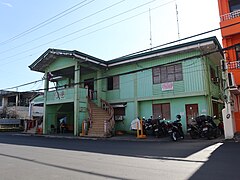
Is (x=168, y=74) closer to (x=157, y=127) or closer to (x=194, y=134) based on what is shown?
(x=157, y=127)

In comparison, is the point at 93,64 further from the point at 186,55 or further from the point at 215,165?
the point at 215,165

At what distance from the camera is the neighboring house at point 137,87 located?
15.3 metres

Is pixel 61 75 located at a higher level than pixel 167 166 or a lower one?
higher

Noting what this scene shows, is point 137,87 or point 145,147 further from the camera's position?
point 137,87

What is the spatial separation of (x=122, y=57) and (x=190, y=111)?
691cm

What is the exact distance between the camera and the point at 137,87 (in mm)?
17938

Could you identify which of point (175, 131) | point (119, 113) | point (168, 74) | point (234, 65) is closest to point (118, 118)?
point (119, 113)

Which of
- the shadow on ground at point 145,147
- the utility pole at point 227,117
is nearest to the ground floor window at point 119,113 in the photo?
the shadow on ground at point 145,147

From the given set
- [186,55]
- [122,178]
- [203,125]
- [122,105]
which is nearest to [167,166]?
[122,178]

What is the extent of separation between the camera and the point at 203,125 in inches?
483

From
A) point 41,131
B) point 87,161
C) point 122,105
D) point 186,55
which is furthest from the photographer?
point 41,131

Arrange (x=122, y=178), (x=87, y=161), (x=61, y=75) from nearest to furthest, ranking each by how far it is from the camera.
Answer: (x=122, y=178) → (x=87, y=161) → (x=61, y=75)

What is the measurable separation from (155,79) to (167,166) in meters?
11.7

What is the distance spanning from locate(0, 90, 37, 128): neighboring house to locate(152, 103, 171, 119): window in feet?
54.8
